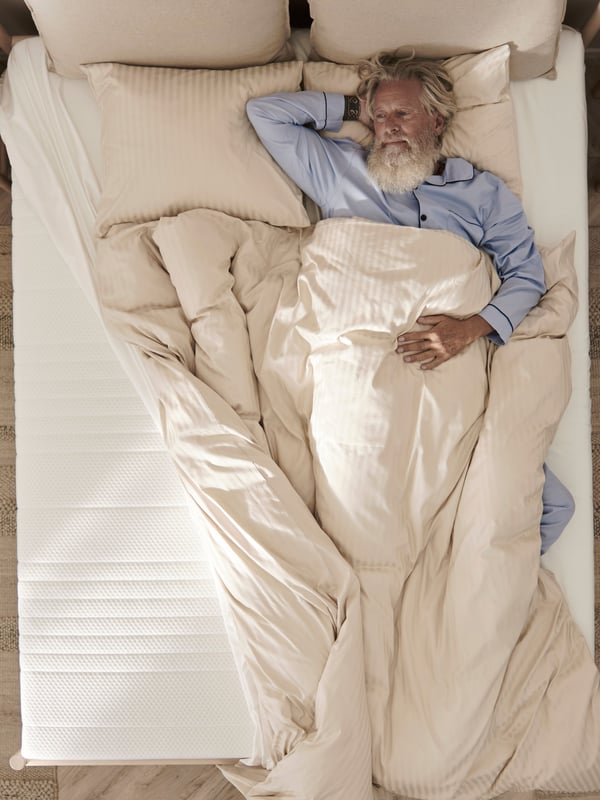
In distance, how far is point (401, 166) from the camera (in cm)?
150

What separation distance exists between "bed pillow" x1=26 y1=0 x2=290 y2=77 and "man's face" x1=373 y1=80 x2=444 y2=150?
26 cm

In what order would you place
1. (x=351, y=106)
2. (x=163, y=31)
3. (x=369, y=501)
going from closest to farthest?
(x=369, y=501) < (x=163, y=31) < (x=351, y=106)

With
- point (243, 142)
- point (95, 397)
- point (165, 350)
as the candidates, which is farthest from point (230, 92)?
point (95, 397)

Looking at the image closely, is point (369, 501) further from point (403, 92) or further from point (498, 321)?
point (403, 92)

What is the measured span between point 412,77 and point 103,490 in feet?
3.57

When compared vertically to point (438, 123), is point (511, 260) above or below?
below

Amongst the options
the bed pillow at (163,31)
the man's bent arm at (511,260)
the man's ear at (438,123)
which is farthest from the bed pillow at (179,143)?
the man's bent arm at (511,260)

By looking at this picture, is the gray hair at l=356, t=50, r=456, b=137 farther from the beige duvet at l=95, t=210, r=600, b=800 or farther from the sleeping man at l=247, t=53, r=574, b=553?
the beige duvet at l=95, t=210, r=600, b=800

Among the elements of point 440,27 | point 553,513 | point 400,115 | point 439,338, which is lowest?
point 553,513

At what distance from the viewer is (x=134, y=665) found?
4.68ft

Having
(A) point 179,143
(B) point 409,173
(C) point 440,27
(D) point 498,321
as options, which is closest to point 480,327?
(D) point 498,321

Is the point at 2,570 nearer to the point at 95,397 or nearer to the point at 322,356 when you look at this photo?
the point at 95,397

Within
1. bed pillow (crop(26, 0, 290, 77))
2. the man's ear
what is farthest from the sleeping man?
bed pillow (crop(26, 0, 290, 77))

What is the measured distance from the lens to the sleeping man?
149 cm
